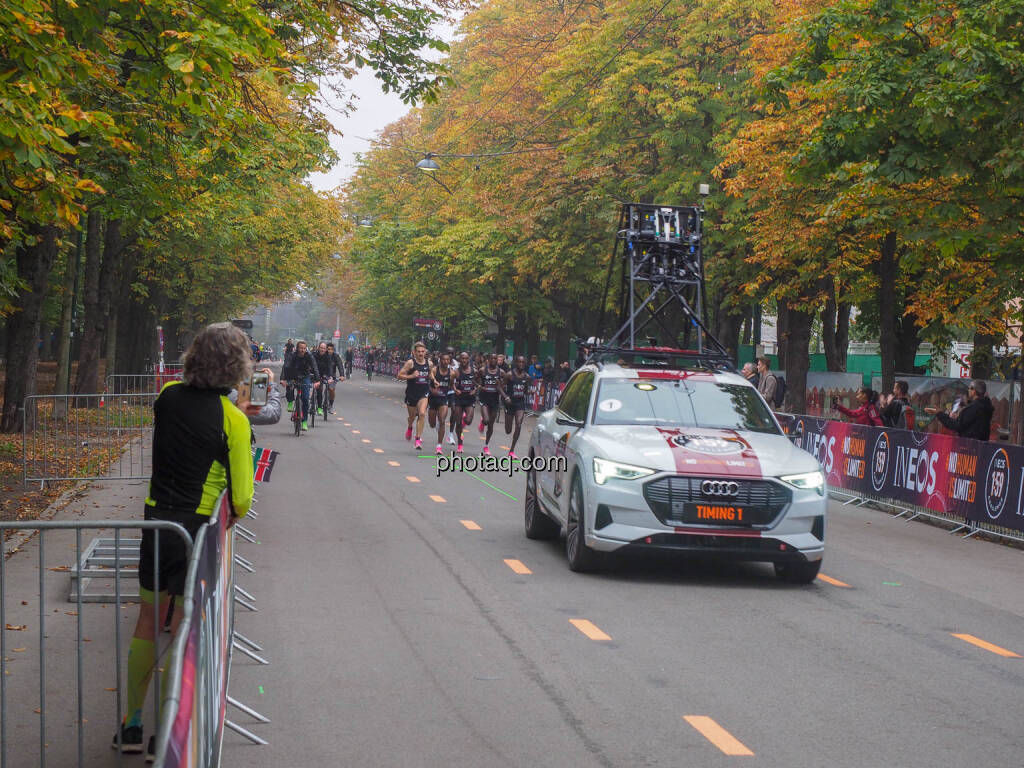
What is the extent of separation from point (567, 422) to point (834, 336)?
32755mm

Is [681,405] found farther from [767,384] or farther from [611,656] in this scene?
[767,384]

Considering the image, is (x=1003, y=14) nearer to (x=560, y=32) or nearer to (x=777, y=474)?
(x=777, y=474)

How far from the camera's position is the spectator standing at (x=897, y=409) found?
20.2m

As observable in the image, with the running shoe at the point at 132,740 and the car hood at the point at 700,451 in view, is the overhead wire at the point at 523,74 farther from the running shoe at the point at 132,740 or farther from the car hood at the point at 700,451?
the running shoe at the point at 132,740

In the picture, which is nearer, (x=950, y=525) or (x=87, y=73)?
(x=87, y=73)

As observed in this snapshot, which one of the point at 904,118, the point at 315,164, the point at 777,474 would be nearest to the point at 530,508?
the point at 777,474

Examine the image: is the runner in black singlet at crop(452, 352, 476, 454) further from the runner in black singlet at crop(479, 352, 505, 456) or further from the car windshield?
the car windshield

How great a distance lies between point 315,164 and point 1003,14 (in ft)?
48.7

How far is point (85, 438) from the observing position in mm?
14703

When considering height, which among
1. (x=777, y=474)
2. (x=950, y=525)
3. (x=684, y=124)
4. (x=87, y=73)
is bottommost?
(x=950, y=525)

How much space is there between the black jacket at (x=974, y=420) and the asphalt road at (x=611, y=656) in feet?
13.2

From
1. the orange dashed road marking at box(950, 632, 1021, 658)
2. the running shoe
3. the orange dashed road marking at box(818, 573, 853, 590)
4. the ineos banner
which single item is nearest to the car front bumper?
the orange dashed road marking at box(818, 573, 853, 590)

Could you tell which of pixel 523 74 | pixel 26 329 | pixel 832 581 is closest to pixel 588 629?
pixel 832 581

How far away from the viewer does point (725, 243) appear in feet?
94.7
